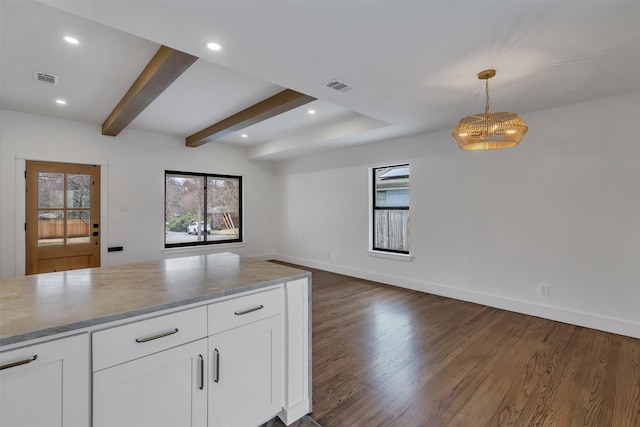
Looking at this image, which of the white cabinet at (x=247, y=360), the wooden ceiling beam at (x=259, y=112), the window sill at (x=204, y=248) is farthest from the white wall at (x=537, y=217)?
the white cabinet at (x=247, y=360)

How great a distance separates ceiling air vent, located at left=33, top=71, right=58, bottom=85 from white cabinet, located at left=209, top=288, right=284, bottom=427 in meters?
3.31

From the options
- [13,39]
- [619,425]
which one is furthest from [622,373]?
[13,39]

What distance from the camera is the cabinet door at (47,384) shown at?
3.19 feet

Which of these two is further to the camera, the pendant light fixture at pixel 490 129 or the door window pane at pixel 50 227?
the door window pane at pixel 50 227

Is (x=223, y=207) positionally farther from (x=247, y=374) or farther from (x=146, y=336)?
(x=146, y=336)

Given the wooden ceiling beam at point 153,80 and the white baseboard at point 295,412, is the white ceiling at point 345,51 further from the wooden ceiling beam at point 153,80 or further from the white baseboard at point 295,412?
the white baseboard at point 295,412

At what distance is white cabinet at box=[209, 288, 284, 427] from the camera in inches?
58.3

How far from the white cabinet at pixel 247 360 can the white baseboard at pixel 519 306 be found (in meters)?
3.24

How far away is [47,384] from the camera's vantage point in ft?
3.42

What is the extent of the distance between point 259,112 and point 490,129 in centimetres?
265

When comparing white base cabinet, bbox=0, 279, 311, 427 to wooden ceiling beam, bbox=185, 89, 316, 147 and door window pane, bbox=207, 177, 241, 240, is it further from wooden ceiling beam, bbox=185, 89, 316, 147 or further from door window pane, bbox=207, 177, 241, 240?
door window pane, bbox=207, 177, 241, 240

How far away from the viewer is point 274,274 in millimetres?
1829

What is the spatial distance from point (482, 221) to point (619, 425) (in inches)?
98.6

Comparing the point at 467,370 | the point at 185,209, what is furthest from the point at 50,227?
the point at 467,370
